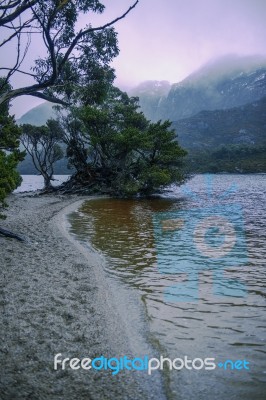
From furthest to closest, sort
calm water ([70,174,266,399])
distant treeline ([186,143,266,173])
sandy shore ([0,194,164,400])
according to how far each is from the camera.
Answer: distant treeline ([186,143,266,173]), calm water ([70,174,266,399]), sandy shore ([0,194,164,400])

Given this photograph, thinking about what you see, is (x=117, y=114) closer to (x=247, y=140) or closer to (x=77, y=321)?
(x=77, y=321)

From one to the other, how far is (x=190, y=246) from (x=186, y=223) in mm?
6116

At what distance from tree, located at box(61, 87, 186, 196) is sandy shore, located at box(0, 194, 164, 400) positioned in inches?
1065

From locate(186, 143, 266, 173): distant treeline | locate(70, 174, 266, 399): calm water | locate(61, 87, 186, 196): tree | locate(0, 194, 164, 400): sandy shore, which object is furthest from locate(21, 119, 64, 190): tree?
locate(186, 143, 266, 173): distant treeline

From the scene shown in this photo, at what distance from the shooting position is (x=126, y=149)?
39.3m

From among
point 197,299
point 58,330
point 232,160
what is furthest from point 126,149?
point 232,160

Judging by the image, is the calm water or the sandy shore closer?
the sandy shore

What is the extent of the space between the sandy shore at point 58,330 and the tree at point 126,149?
2704 cm

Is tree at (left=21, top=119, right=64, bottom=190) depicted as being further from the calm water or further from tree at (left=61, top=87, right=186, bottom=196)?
the calm water

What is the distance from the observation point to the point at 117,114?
136 feet

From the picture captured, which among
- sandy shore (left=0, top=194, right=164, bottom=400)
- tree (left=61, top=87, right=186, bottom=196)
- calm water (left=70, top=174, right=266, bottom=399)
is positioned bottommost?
calm water (left=70, top=174, right=266, bottom=399)

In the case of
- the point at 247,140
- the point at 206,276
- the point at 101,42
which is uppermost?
the point at 247,140

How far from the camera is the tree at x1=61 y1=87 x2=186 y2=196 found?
3719 centimetres

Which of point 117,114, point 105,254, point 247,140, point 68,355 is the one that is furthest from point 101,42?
point 247,140
